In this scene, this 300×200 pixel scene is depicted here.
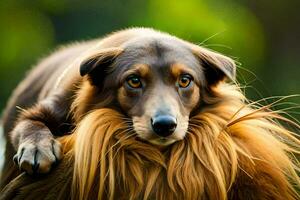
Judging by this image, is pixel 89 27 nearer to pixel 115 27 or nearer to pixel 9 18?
pixel 115 27

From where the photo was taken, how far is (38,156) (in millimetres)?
5602

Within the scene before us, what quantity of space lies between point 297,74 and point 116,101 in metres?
8.71

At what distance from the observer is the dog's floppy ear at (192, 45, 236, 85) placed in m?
5.97

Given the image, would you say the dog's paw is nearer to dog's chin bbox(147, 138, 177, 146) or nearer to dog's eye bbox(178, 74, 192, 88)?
dog's chin bbox(147, 138, 177, 146)

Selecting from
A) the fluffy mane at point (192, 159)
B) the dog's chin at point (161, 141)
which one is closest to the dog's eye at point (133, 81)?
the fluffy mane at point (192, 159)

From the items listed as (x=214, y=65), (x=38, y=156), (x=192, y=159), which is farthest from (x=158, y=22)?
(x=192, y=159)

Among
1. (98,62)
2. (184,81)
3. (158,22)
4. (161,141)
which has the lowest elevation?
(158,22)

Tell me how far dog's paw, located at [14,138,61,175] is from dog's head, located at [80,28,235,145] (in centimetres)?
43

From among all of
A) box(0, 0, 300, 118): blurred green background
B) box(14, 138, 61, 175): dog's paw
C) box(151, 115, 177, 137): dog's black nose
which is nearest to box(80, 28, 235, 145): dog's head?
box(151, 115, 177, 137): dog's black nose

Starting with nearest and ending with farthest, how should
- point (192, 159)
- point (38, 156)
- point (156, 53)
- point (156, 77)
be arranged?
1. point (192, 159)
2. point (38, 156)
3. point (156, 77)
4. point (156, 53)

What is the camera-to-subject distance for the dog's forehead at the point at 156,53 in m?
5.89

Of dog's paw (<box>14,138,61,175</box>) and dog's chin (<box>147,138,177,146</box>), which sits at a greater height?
dog's chin (<box>147,138,177,146</box>)

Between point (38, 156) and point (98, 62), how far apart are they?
671 millimetres

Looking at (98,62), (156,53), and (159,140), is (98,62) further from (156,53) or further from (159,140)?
(159,140)
